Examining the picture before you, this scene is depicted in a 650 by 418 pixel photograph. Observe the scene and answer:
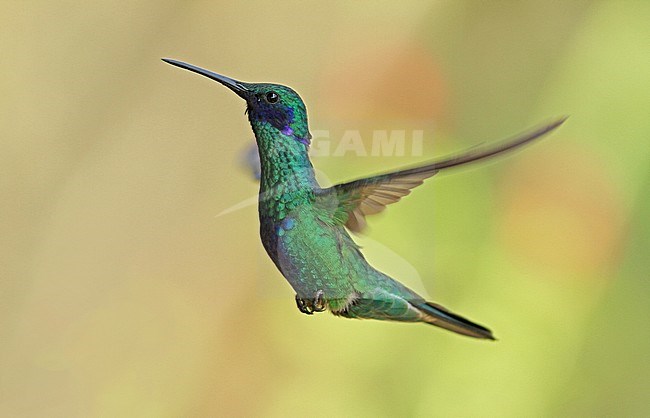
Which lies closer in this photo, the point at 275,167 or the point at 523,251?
the point at 275,167

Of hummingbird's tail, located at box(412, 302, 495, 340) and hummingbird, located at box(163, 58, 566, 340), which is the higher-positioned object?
hummingbird, located at box(163, 58, 566, 340)

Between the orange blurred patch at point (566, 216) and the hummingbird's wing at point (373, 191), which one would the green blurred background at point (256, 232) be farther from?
the hummingbird's wing at point (373, 191)

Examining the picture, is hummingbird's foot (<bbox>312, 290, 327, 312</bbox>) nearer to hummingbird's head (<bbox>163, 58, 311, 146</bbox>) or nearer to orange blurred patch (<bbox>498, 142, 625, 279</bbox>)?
hummingbird's head (<bbox>163, 58, 311, 146</bbox>)

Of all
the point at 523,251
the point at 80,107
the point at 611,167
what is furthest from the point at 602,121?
the point at 80,107

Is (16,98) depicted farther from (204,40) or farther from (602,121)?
(602,121)

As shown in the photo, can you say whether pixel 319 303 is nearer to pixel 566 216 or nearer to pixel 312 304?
pixel 312 304

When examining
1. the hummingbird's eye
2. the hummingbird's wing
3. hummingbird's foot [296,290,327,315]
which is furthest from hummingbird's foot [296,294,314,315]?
the hummingbird's eye
